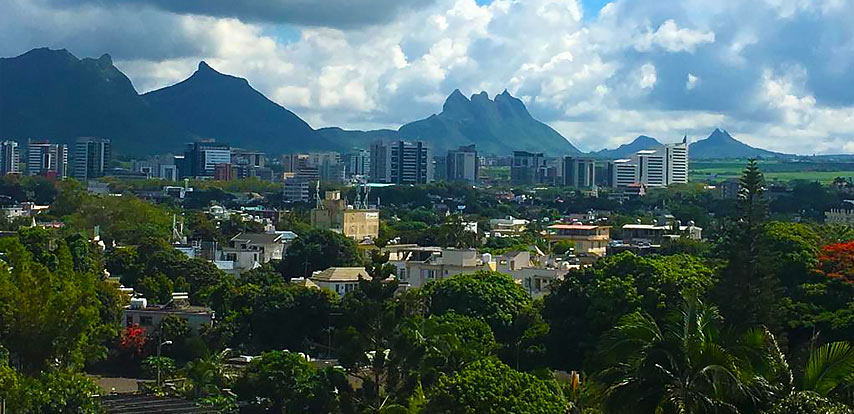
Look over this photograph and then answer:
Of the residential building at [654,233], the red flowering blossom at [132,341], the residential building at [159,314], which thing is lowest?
the red flowering blossom at [132,341]

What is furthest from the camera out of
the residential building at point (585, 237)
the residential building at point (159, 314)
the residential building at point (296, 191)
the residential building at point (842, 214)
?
the residential building at point (296, 191)

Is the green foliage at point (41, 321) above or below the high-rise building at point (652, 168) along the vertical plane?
below

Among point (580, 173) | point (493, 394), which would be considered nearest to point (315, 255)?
point (493, 394)

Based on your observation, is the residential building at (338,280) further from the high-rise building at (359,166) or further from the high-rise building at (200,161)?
the high-rise building at (359,166)

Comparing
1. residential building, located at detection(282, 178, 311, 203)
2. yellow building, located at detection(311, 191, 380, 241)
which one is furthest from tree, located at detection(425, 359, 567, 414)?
residential building, located at detection(282, 178, 311, 203)

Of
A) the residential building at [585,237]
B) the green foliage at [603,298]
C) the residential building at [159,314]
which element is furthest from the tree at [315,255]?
the green foliage at [603,298]

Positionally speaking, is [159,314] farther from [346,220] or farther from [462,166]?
[462,166]
